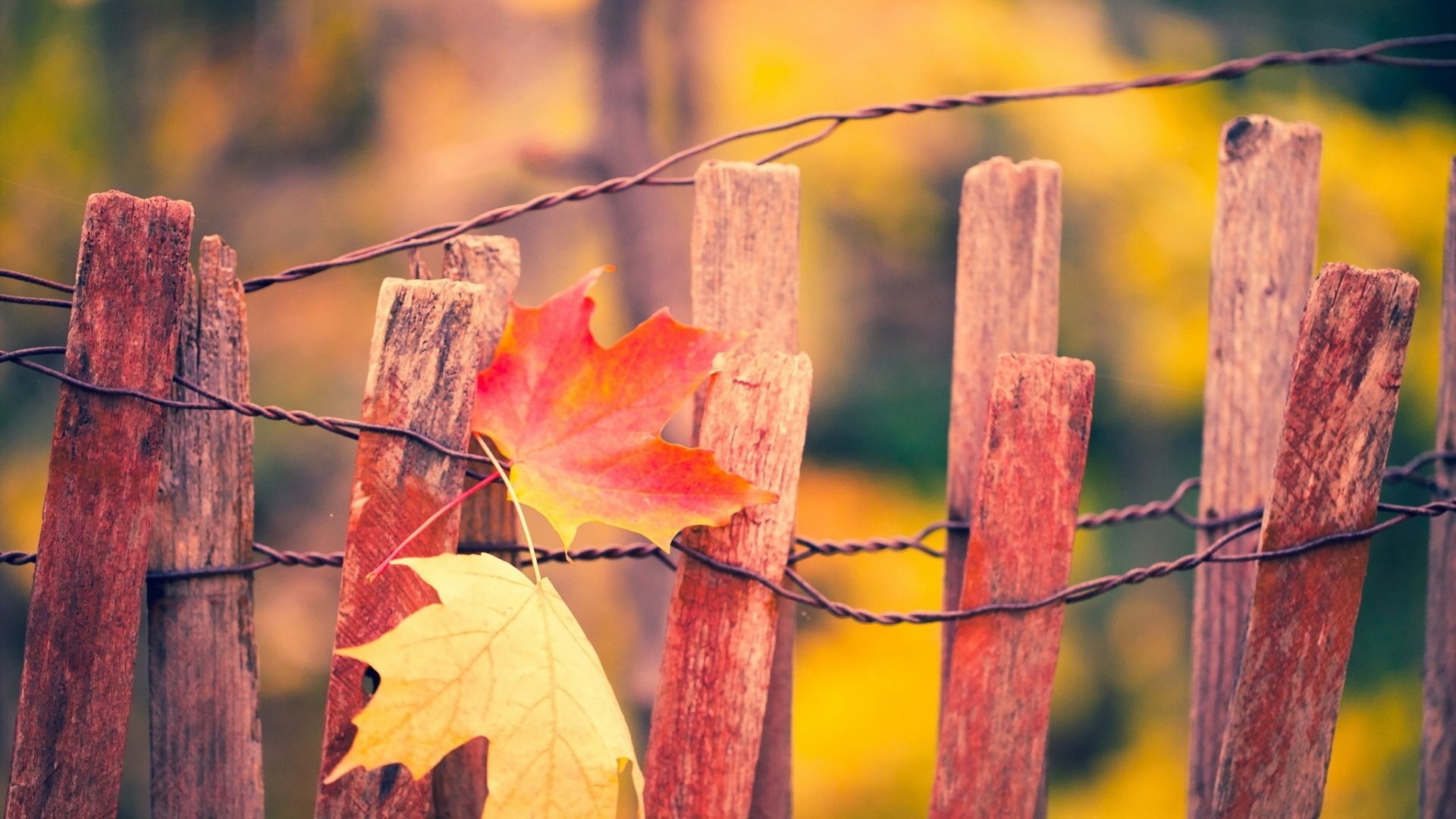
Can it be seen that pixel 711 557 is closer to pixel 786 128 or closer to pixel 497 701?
pixel 497 701

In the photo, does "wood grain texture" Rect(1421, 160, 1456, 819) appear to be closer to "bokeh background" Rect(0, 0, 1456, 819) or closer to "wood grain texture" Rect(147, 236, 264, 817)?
"wood grain texture" Rect(147, 236, 264, 817)

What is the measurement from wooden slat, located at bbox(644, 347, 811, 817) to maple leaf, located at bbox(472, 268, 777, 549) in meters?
0.05

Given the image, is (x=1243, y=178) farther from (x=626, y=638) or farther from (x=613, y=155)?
(x=626, y=638)

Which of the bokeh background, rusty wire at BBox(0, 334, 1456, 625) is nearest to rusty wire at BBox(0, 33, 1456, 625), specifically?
rusty wire at BBox(0, 334, 1456, 625)

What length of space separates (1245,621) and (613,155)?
6.34 ft

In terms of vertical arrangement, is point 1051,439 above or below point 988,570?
above

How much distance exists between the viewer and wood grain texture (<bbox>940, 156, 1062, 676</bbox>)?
2.64 feet

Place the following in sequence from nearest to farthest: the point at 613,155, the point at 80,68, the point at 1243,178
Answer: the point at 1243,178
the point at 80,68
the point at 613,155

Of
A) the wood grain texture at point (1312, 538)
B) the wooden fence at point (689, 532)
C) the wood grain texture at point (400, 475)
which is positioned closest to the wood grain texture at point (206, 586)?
the wooden fence at point (689, 532)

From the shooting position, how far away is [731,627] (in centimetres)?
68

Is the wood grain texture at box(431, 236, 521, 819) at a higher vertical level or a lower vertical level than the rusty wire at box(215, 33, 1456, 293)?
lower

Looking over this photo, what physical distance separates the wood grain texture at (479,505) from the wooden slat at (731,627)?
0.63 ft

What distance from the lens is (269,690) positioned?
2.20 m

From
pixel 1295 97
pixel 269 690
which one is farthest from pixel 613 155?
pixel 1295 97
